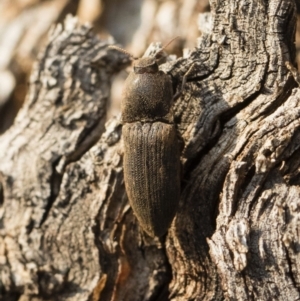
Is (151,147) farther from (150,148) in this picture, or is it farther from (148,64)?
(148,64)

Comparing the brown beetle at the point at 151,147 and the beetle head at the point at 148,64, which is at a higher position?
the beetle head at the point at 148,64

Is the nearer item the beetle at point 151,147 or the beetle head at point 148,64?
the beetle at point 151,147

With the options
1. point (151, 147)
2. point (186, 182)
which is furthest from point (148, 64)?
point (186, 182)

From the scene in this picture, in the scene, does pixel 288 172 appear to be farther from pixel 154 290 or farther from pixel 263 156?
pixel 154 290

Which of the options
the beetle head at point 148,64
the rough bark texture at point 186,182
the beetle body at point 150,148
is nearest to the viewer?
the rough bark texture at point 186,182

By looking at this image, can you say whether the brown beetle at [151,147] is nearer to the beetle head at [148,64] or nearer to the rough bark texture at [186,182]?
the beetle head at [148,64]

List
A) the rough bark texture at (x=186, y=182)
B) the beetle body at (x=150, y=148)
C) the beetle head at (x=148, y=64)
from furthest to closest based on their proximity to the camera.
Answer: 1. the beetle head at (x=148, y=64)
2. the beetle body at (x=150, y=148)
3. the rough bark texture at (x=186, y=182)

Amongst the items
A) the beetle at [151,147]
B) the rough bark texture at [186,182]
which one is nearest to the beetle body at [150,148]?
the beetle at [151,147]

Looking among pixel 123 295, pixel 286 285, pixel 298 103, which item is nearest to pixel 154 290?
pixel 123 295
